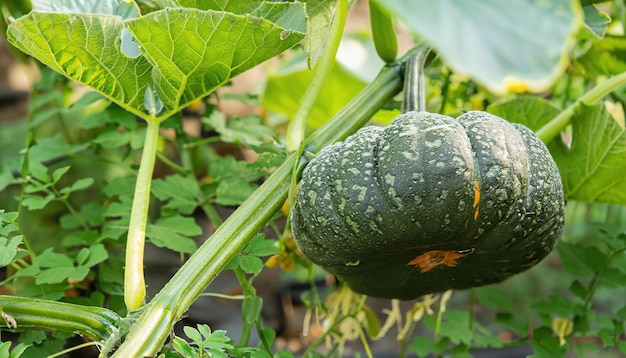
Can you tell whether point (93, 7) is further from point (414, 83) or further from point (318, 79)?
point (414, 83)

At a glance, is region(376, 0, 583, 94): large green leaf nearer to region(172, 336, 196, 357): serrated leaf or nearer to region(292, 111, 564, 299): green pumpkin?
region(292, 111, 564, 299): green pumpkin

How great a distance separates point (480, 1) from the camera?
657 mm

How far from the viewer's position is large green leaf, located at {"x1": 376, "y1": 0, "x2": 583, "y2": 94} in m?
0.58

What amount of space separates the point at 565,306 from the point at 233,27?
85cm

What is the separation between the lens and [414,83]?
1221mm

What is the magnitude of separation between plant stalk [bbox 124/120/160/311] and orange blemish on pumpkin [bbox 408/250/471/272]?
0.42 meters

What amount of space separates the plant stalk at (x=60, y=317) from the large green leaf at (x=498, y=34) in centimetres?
57

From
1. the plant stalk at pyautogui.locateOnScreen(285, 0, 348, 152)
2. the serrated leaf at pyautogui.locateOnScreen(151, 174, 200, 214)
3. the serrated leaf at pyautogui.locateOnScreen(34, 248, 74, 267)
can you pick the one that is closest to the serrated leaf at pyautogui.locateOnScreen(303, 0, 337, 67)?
the plant stalk at pyautogui.locateOnScreen(285, 0, 348, 152)

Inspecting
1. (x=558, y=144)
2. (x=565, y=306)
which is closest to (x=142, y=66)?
(x=558, y=144)

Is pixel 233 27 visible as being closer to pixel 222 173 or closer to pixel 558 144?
pixel 222 173

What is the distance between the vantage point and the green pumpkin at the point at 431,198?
37.2 inches

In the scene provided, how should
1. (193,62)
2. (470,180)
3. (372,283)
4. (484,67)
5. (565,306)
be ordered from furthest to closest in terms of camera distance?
(565,306), (372,283), (193,62), (470,180), (484,67)

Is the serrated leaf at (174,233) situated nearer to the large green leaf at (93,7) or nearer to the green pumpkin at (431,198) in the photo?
the green pumpkin at (431,198)

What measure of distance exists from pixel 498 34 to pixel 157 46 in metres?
0.56
